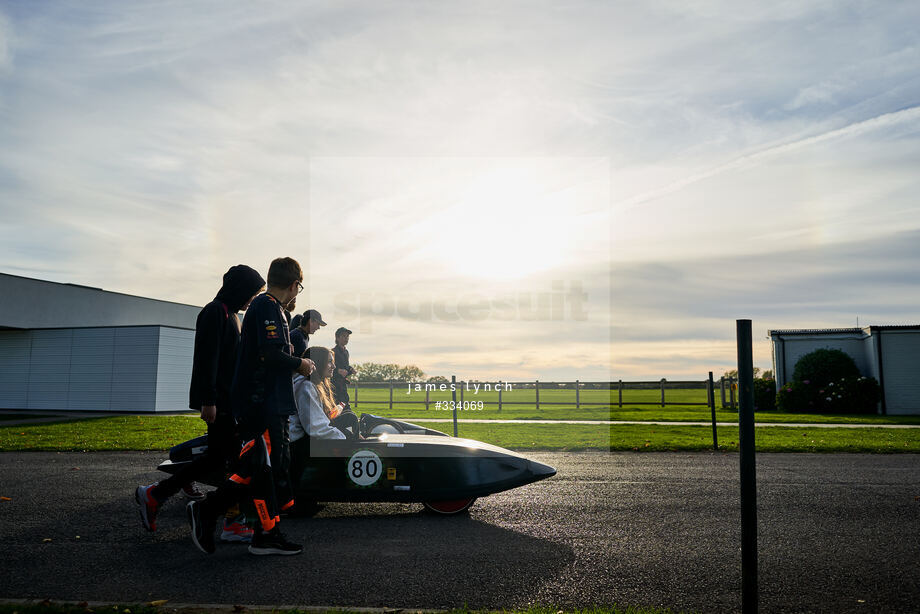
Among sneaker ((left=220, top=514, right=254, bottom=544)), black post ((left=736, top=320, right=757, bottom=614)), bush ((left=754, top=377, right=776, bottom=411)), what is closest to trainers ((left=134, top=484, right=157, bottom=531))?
sneaker ((left=220, top=514, right=254, bottom=544))

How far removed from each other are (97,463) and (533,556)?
24.7ft

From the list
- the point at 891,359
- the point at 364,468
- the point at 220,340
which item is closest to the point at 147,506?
the point at 220,340

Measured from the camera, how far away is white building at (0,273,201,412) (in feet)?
78.0

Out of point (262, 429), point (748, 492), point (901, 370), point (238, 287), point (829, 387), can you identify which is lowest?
point (748, 492)

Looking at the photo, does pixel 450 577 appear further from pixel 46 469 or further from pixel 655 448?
pixel 655 448

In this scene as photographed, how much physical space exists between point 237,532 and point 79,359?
23.8 m

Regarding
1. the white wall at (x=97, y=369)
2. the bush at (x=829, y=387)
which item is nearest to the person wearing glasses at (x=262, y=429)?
the white wall at (x=97, y=369)

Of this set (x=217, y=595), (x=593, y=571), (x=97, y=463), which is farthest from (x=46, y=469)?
(x=593, y=571)

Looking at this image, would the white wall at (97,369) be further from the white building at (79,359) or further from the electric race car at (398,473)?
the electric race car at (398,473)

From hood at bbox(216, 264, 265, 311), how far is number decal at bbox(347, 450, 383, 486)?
5.45 ft

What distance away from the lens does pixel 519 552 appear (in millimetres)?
4441

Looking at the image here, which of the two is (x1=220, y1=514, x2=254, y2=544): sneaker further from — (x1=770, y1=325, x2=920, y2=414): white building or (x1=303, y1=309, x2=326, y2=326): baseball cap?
(x1=770, y1=325, x2=920, y2=414): white building

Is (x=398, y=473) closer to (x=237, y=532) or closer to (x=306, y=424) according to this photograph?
(x=306, y=424)

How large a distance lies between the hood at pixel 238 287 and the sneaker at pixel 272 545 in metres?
1.74
